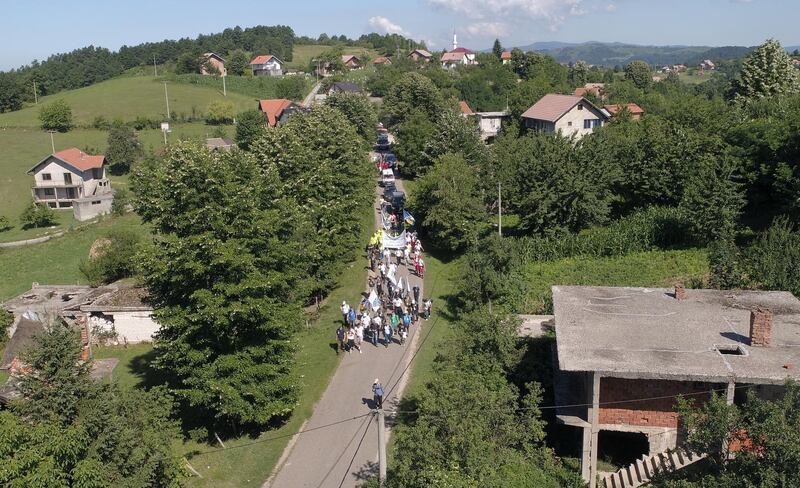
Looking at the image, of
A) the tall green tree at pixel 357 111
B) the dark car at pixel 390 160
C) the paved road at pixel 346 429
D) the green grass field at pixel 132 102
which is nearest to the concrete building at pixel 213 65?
the green grass field at pixel 132 102

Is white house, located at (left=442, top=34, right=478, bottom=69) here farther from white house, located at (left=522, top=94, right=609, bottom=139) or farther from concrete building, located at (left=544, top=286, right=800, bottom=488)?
concrete building, located at (left=544, top=286, right=800, bottom=488)

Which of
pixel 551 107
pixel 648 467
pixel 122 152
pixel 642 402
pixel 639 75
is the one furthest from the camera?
pixel 639 75

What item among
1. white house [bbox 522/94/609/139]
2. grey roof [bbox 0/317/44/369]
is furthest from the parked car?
grey roof [bbox 0/317/44/369]

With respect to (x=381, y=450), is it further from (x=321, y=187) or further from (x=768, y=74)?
(x=768, y=74)

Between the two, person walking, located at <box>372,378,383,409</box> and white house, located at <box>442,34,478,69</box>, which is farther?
white house, located at <box>442,34,478,69</box>

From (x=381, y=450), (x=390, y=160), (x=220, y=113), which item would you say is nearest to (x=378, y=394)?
(x=381, y=450)

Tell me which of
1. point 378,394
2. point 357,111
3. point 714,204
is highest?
point 357,111

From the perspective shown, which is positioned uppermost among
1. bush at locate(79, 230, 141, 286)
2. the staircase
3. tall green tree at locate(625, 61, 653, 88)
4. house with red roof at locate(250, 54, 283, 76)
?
house with red roof at locate(250, 54, 283, 76)
